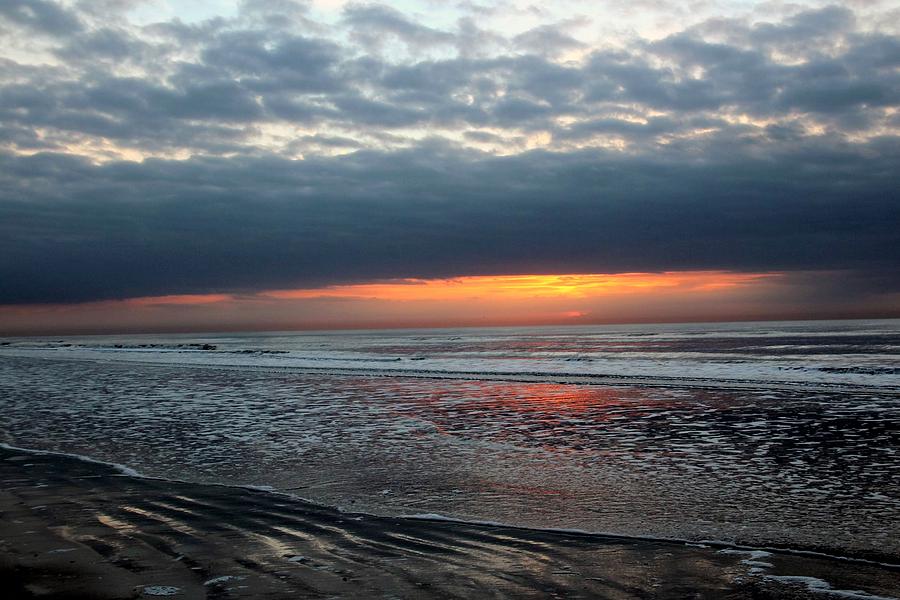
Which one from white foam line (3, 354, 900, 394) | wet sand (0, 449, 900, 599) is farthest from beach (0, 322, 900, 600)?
white foam line (3, 354, 900, 394)

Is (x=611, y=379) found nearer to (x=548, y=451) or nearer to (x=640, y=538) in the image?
(x=548, y=451)

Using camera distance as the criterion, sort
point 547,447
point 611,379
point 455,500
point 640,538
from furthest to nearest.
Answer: point 611,379
point 547,447
point 455,500
point 640,538

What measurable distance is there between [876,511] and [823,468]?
9.20 ft

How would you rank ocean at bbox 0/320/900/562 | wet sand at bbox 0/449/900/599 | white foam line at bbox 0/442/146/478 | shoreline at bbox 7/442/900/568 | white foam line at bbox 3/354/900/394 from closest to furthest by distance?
wet sand at bbox 0/449/900/599
shoreline at bbox 7/442/900/568
ocean at bbox 0/320/900/562
white foam line at bbox 0/442/146/478
white foam line at bbox 3/354/900/394

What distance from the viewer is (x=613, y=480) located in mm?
9891

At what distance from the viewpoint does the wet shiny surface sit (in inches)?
314

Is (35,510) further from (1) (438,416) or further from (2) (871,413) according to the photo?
(2) (871,413)

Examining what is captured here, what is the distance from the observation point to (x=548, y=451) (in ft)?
40.8

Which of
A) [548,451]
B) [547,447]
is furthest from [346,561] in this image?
[547,447]

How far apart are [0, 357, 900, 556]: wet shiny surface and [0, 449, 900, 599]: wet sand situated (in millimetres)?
752

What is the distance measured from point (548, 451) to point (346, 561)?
6.95 meters

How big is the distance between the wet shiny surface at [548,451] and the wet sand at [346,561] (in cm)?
75

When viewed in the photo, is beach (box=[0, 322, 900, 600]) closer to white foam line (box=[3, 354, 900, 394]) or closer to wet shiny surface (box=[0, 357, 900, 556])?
wet shiny surface (box=[0, 357, 900, 556])

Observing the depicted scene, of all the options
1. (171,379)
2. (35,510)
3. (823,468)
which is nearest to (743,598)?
(823,468)
